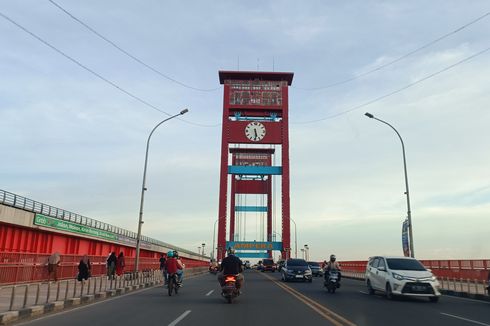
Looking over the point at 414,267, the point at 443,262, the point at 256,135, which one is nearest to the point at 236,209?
the point at 256,135

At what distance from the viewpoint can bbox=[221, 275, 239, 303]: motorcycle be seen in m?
14.0

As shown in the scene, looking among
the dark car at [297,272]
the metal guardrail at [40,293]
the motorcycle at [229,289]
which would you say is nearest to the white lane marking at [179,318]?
the motorcycle at [229,289]

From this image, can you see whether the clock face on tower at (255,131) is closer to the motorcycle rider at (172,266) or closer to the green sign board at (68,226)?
the green sign board at (68,226)

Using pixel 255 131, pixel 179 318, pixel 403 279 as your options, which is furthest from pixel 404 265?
pixel 255 131

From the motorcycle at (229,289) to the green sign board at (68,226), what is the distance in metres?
16.7

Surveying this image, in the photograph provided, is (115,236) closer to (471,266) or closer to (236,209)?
(471,266)

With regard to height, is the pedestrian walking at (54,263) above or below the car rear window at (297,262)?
below

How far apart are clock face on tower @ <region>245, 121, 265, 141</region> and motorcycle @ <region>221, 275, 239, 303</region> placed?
176ft

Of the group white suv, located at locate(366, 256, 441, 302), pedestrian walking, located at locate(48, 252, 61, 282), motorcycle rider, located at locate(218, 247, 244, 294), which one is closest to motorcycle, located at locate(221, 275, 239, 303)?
motorcycle rider, located at locate(218, 247, 244, 294)

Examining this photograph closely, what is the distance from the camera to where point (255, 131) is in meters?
68.1

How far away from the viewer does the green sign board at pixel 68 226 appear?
26844 millimetres

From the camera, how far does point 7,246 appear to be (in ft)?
80.3

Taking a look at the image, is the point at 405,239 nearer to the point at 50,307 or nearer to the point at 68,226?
the point at 50,307

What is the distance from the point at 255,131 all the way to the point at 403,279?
5394cm
